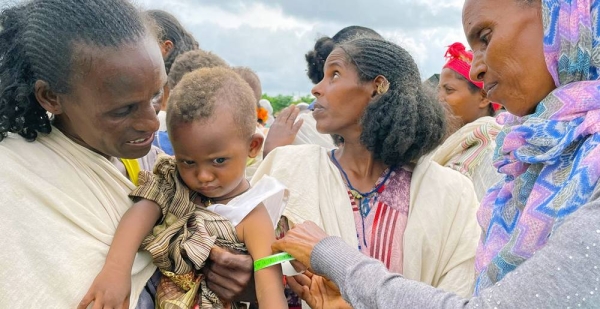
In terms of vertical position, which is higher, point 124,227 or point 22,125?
point 22,125

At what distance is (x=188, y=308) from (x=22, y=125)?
96cm

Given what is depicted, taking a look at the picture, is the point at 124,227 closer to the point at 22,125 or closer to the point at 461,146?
the point at 22,125

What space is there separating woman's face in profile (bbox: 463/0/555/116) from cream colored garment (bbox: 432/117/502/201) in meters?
2.36

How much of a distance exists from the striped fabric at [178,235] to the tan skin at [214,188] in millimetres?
43

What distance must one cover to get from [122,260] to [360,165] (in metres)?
1.63

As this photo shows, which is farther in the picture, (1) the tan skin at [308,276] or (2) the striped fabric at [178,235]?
(1) the tan skin at [308,276]

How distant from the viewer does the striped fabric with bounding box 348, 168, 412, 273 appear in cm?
313

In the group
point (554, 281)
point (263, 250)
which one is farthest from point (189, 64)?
point (554, 281)

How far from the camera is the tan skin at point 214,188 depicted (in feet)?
7.42

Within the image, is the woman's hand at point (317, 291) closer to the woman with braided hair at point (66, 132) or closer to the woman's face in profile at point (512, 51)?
the woman with braided hair at point (66, 132)

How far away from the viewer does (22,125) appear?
2.27 meters

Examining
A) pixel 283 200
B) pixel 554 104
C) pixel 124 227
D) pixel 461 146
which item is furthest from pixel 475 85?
pixel 124 227

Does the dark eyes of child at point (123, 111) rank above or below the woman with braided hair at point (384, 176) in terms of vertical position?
above

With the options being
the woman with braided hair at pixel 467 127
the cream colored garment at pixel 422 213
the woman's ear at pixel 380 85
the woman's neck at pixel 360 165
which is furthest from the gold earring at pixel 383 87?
the woman with braided hair at pixel 467 127
